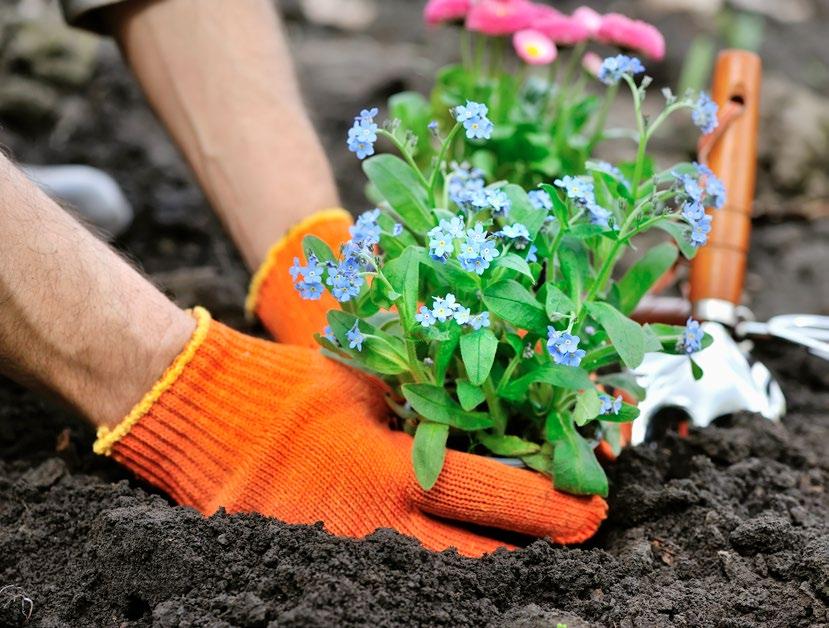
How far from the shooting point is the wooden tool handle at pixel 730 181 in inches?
74.5

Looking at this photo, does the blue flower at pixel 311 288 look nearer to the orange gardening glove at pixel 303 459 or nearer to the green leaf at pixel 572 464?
the orange gardening glove at pixel 303 459

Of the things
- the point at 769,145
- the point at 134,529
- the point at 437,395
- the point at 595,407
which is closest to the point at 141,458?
the point at 134,529

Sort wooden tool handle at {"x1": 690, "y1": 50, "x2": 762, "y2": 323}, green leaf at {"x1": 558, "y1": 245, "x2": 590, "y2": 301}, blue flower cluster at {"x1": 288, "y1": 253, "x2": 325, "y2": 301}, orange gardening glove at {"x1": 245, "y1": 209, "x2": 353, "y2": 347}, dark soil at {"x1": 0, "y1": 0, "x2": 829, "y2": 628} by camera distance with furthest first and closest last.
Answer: wooden tool handle at {"x1": 690, "y1": 50, "x2": 762, "y2": 323} < orange gardening glove at {"x1": 245, "y1": 209, "x2": 353, "y2": 347} < green leaf at {"x1": 558, "y1": 245, "x2": 590, "y2": 301} < blue flower cluster at {"x1": 288, "y1": 253, "x2": 325, "y2": 301} < dark soil at {"x1": 0, "y1": 0, "x2": 829, "y2": 628}

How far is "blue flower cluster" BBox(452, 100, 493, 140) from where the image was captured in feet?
4.13

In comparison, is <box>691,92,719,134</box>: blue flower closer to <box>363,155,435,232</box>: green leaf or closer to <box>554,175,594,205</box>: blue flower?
<box>554,175,594,205</box>: blue flower

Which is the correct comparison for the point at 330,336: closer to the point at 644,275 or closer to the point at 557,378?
the point at 557,378

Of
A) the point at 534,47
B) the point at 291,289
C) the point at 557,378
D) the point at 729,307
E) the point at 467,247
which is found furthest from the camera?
the point at 534,47

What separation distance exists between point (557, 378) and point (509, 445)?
0.54 feet

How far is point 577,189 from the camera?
1310 mm

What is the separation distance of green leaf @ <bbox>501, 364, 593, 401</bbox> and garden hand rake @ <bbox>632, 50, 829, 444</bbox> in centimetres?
45

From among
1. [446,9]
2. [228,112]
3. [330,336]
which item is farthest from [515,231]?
[446,9]

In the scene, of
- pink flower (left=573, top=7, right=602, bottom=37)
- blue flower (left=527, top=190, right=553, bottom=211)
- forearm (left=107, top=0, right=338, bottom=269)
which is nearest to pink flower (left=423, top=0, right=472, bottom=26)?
pink flower (left=573, top=7, right=602, bottom=37)

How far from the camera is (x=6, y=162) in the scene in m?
1.39

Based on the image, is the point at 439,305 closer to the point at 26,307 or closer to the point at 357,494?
the point at 357,494
